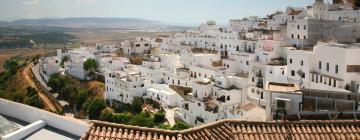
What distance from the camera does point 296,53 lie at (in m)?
22.5

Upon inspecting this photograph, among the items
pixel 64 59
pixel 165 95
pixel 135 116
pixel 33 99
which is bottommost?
pixel 33 99

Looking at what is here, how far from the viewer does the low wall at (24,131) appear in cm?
895

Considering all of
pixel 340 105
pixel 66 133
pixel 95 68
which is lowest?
pixel 95 68

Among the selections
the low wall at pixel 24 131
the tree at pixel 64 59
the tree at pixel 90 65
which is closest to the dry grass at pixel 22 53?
the tree at pixel 64 59

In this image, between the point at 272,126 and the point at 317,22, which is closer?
the point at 272,126

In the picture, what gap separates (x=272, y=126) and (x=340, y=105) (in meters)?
3.50

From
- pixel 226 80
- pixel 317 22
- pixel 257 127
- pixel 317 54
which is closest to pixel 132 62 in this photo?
pixel 226 80

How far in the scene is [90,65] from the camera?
4656cm

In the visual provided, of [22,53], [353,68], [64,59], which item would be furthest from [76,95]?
[22,53]

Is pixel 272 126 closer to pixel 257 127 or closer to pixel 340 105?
pixel 257 127

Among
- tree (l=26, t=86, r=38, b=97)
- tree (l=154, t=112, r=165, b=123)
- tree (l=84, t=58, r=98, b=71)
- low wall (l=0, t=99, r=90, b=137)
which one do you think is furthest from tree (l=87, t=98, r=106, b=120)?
low wall (l=0, t=99, r=90, b=137)

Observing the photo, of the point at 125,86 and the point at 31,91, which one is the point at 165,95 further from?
the point at 31,91

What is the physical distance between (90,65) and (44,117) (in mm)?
36998

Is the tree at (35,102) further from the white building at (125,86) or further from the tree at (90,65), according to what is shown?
the white building at (125,86)
